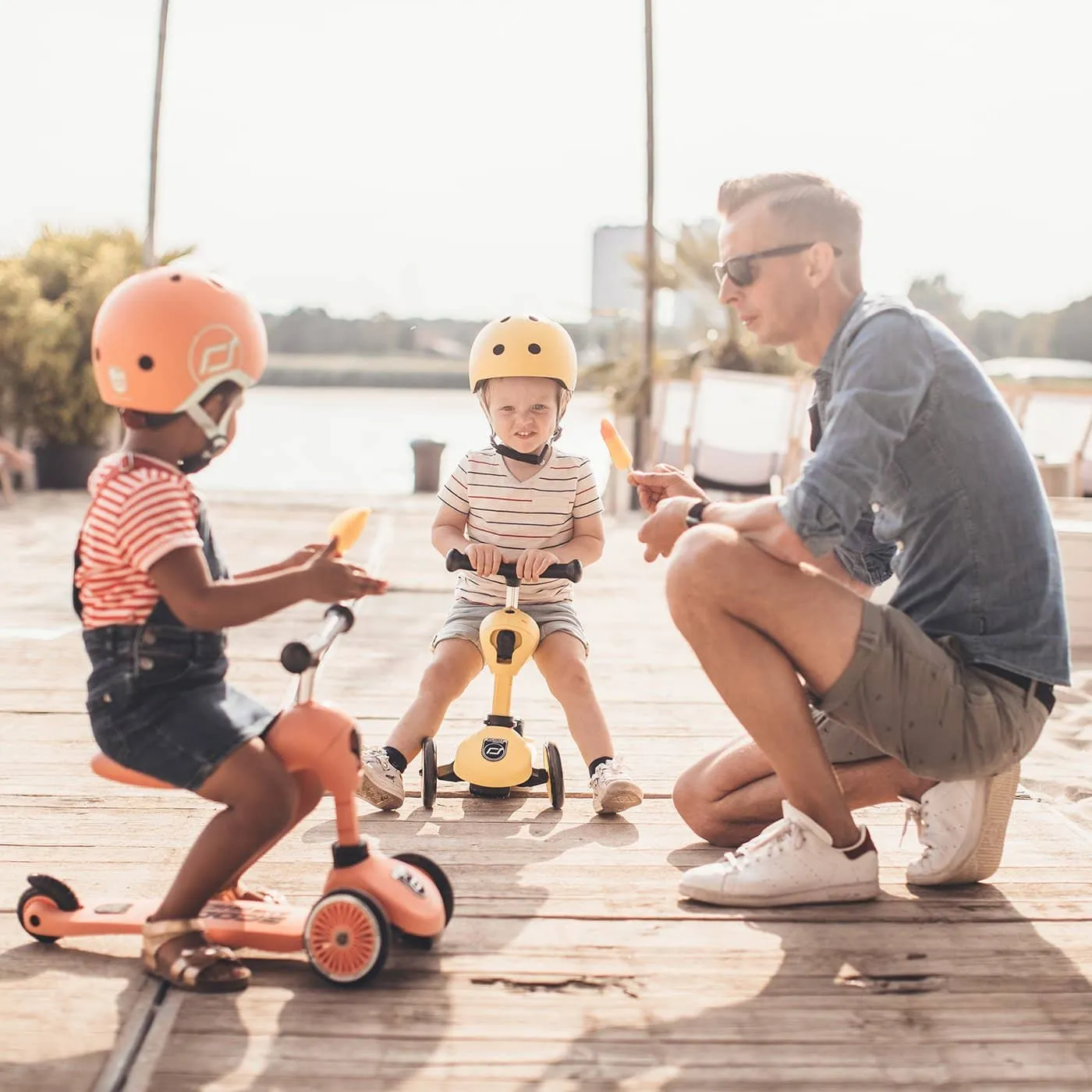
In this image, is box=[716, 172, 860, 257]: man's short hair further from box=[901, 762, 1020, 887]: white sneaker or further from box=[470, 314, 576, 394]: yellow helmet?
box=[901, 762, 1020, 887]: white sneaker

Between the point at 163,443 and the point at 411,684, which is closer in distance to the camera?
the point at 163,443

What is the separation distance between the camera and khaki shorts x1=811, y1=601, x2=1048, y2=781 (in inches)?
96.9

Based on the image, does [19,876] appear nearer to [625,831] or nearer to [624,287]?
[625,831]

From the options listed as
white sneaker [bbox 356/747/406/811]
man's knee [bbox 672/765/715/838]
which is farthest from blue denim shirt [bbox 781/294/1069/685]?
white sneaker [bbox 356/747/406/811]

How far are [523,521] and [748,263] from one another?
1.09m

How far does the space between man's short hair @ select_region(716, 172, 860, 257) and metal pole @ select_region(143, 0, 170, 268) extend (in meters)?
10.0

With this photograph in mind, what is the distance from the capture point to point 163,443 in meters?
2.20

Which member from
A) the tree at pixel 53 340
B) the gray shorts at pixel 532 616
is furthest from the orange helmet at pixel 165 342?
the tree at pixel 53 340

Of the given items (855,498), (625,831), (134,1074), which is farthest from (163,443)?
(625,831)

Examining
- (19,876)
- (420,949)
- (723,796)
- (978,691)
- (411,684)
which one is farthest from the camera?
(411,684)

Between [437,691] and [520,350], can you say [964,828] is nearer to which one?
[437,691]

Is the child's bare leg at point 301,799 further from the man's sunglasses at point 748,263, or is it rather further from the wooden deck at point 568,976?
the man's sunglasses at point 748,263

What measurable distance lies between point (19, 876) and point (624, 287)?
13.0 metres

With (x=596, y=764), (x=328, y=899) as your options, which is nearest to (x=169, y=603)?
(x=328, y=899)
